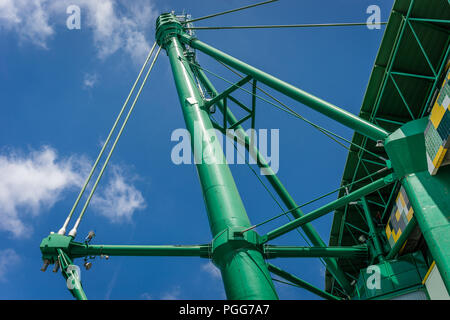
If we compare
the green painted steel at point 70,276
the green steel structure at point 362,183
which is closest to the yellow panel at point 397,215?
the green steel structure at point 362,183

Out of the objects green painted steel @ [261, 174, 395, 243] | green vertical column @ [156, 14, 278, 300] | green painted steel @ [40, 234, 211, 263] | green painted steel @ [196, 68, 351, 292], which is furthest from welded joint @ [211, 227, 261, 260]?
green painted steel @ [196, 68, 351, 292]

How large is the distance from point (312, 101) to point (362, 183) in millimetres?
9859

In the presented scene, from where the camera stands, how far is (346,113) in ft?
39.4

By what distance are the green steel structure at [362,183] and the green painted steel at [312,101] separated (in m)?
0.03

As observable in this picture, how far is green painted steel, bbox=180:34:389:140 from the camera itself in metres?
11.5

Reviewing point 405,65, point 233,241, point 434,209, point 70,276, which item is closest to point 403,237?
point 405,65

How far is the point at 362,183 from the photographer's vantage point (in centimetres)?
2086

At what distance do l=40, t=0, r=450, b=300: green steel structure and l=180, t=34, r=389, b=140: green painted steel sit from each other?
33 millimetres

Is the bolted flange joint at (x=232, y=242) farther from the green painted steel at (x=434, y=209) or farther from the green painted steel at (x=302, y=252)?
the green painted steel at (x=434, y=209)

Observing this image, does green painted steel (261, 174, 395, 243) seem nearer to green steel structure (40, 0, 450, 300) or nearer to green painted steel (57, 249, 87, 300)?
green steel structure (40, 0, 450, 300)
